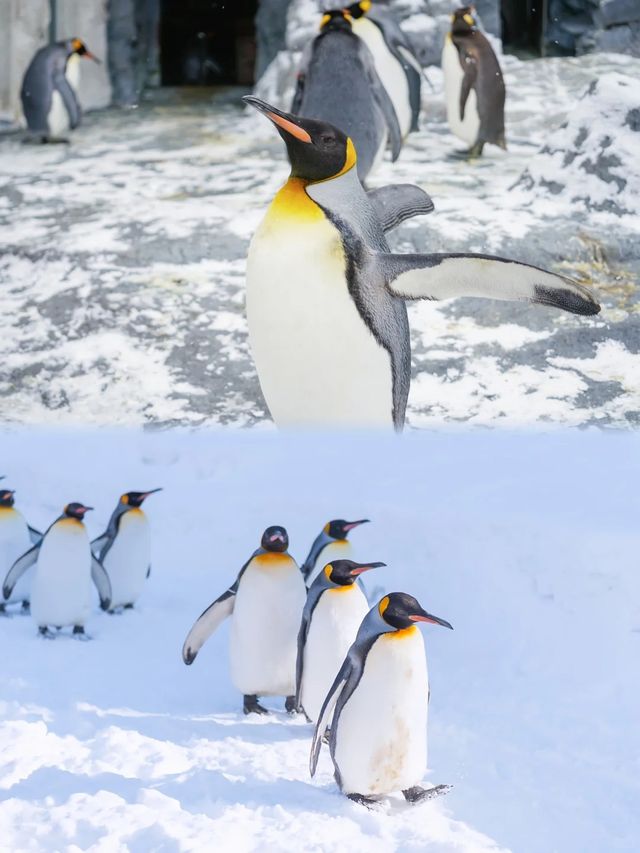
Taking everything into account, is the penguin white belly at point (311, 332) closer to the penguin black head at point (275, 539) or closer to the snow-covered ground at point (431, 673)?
the snow-covered ground at point (431, 673)

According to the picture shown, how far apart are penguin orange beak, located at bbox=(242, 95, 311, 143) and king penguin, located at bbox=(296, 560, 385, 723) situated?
74cm

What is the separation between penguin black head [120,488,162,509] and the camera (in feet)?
9.87

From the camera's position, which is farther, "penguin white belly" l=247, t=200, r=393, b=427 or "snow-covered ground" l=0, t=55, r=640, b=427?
"snow-covered ground" l=0, t=55, r=640, b=427

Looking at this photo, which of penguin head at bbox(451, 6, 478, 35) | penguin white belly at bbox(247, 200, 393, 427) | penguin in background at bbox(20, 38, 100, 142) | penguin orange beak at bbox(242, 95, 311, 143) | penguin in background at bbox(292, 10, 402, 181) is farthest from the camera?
penguin in background at bbox(20, 38, 100, 142)

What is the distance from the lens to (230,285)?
3.88 m

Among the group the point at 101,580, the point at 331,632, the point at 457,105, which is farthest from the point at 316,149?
the point at 457,105

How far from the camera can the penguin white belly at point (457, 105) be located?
552cm

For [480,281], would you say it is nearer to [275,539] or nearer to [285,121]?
[285,121]

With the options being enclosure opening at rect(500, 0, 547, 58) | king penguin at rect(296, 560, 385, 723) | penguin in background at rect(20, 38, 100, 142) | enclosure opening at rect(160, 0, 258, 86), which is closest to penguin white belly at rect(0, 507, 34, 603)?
king penguin at rect(296, 560, 385, 723)

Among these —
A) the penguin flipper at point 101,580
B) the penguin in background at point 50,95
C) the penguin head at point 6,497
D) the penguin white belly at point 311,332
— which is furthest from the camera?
the penguin in background at point 50,95

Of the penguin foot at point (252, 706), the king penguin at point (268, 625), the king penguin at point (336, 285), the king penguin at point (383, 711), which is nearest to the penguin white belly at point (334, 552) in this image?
the king penguin at point (268, 625)

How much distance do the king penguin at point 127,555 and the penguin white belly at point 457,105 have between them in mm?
3143

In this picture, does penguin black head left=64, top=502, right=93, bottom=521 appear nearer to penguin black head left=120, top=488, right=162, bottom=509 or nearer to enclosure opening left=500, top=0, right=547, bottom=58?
→ penguin black head left=120, top=488, right=162, bottom=509

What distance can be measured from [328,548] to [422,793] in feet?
2.43
